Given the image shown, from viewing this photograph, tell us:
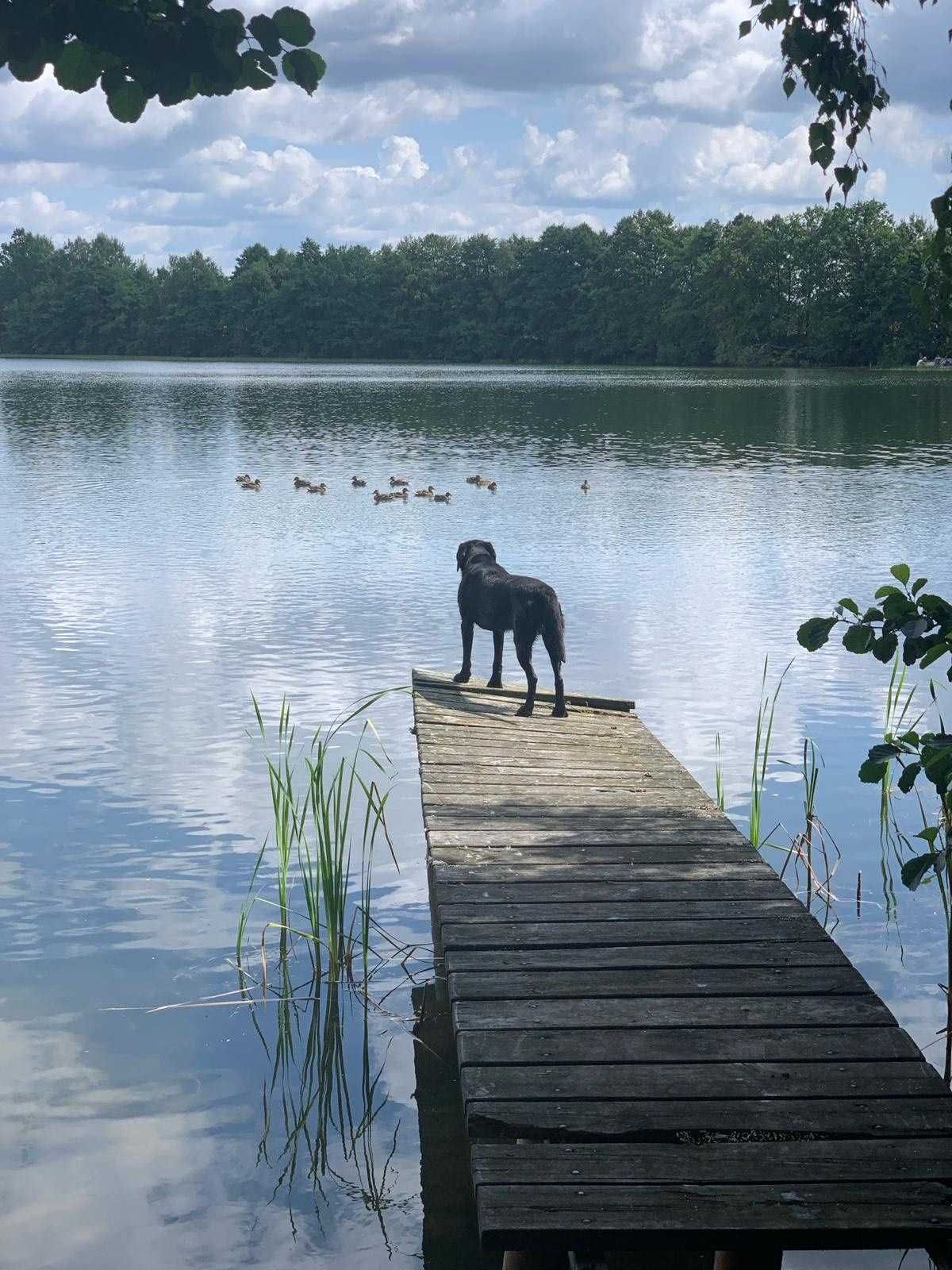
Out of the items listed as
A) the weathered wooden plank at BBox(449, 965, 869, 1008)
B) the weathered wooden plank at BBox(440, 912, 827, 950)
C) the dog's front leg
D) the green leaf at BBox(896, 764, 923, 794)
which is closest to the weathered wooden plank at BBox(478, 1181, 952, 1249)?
the green leaf at BBox(896, 764, 923, 794)

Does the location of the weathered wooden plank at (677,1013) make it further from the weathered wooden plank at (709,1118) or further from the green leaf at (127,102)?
the green leaf at (127,102)

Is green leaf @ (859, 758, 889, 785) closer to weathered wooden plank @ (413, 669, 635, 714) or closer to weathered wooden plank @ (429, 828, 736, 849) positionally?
weathered wooden plank @ (429, 828, 736, 849)

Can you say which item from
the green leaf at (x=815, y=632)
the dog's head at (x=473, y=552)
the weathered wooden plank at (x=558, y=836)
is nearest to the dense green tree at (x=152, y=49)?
the green leaf at (x=815, y=632)

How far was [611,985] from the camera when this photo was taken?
4.45m

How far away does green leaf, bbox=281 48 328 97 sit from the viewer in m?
3.27

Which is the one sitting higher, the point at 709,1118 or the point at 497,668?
the point at 497,668

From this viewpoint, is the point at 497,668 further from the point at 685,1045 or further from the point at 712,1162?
the point at 712,1162

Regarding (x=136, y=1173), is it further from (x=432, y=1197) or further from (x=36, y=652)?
(x=36, y=652)

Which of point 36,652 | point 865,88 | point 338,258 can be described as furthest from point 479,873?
point 338,258

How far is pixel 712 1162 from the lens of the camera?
11.1ft

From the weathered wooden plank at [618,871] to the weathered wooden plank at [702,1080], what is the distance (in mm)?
1537

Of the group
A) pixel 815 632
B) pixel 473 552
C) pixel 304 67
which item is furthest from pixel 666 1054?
pixel 473 552

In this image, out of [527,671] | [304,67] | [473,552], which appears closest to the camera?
[304,67]

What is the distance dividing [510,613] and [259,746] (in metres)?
1.91
